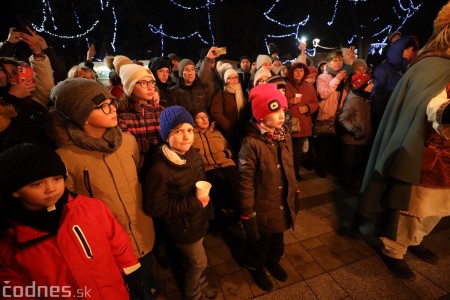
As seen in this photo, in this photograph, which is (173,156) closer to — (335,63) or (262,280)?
(262,280)

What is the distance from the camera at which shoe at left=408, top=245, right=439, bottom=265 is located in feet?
9.23

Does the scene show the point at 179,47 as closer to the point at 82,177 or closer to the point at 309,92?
the point at 309,92

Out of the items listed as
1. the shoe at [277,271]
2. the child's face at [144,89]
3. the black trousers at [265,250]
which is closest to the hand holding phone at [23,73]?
the child's face at [144,89]

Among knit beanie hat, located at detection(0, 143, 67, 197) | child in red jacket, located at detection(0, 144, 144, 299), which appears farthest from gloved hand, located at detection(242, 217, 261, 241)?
knit beanie hat, located at detection(0, 143, 67, 197)

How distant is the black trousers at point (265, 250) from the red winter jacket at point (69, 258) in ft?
4.54

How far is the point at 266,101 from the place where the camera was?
2.36m

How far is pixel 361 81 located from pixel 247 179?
10.1 feet

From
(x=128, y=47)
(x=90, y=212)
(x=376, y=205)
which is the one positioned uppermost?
(x=128, y=47)

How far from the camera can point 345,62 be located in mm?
6027

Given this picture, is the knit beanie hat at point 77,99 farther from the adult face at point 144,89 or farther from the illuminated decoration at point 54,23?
the illuminated decoration at point 54,23

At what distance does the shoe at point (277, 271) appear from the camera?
2.69 metres

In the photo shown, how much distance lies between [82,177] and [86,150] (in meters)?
0.21

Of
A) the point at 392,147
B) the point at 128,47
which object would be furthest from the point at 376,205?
the point at 128,47

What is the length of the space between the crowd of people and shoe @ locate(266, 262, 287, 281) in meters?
0.01
